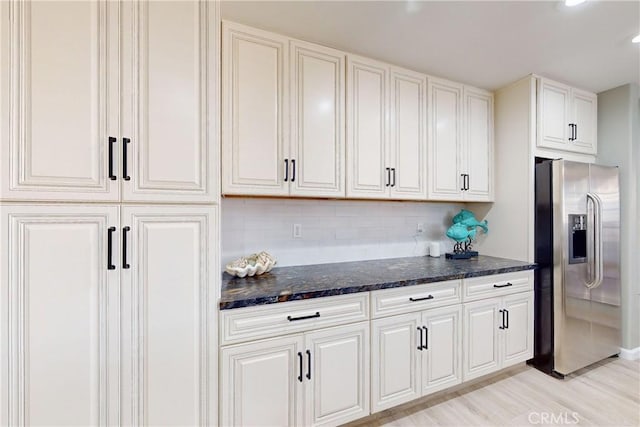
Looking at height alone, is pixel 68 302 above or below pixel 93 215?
below

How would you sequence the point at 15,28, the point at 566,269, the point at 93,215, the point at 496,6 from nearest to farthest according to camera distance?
1. the point at 15,28
2. the point at 93,215
3. the point at 496,6
4. the point at 566,269

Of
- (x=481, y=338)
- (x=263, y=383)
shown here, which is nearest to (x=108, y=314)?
(x=263, y=383)

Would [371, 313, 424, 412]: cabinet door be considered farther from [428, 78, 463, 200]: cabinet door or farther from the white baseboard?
the white baseboard

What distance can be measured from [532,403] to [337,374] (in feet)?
4.88

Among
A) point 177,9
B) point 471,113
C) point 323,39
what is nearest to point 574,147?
point 471,113

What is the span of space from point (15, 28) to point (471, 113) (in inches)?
116

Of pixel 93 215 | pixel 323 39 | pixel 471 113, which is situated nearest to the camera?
pixel 93 215

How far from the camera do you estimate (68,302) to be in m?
1.21

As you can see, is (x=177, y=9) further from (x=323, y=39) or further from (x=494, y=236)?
(x=494, y=236)

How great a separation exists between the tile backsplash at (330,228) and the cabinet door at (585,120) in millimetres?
1202

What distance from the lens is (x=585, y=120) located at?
277cm

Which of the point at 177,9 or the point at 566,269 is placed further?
the point at 566,269

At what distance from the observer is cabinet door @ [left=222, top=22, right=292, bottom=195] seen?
1.79m

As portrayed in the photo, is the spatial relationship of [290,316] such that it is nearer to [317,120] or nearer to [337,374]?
[337,374]
